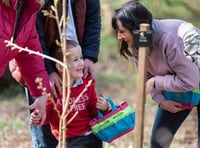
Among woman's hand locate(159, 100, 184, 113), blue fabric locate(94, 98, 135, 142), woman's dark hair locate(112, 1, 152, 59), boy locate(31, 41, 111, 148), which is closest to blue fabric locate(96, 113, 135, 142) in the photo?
blue fabric locate(94, 98, 135, 142)

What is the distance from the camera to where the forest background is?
492cm

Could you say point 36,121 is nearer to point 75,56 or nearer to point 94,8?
point 75,56

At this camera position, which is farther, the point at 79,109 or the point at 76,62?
the point at 79,109

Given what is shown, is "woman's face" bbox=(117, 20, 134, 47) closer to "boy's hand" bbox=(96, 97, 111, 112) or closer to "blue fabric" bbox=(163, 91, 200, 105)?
"boy's hand" bbox=(96, 97, 111, 112)

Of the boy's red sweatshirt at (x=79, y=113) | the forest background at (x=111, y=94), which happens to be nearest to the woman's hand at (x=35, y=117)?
the boy's red sweatshirt at (x=79, y=113)

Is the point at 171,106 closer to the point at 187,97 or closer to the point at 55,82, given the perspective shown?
the point at 187,97

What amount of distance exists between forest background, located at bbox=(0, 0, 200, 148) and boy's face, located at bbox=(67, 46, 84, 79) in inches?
17.6

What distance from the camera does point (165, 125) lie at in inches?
131

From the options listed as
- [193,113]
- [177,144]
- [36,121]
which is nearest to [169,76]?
[36,121]

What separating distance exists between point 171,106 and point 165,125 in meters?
0.22

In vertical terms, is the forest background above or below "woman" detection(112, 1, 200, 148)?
below

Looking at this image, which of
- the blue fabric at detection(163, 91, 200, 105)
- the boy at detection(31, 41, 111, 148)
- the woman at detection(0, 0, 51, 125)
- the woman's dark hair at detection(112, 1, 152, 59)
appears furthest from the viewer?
the blue fabric at detection(163, 91, 200, 105)

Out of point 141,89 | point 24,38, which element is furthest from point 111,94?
point 141,89

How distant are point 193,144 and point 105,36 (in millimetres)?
7298
